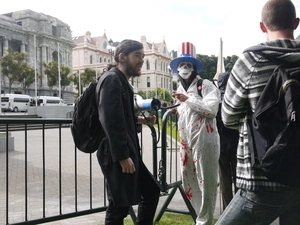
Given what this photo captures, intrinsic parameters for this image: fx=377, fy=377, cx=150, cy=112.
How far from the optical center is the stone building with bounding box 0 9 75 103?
245ft

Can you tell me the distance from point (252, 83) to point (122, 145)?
1.15 metres

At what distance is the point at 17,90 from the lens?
6894cm

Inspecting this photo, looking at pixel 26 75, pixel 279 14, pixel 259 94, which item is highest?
pixel 26 75

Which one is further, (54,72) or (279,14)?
(54,72)

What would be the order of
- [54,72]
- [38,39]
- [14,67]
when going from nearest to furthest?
[14,67], [54,72], [38,39]

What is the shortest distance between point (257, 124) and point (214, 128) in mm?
1991

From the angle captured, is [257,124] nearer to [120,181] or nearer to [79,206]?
[120,181]

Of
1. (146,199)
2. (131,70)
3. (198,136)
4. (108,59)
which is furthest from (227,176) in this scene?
(108,59)

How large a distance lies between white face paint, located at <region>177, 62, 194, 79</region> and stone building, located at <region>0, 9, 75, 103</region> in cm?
6955

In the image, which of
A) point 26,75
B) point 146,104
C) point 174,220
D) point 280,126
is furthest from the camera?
point 26,75

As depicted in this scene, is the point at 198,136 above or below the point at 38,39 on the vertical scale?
below

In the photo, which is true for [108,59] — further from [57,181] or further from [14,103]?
[57,181]

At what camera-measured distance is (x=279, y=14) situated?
6.78ft

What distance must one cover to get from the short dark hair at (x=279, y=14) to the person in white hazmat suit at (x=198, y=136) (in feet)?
5.81
